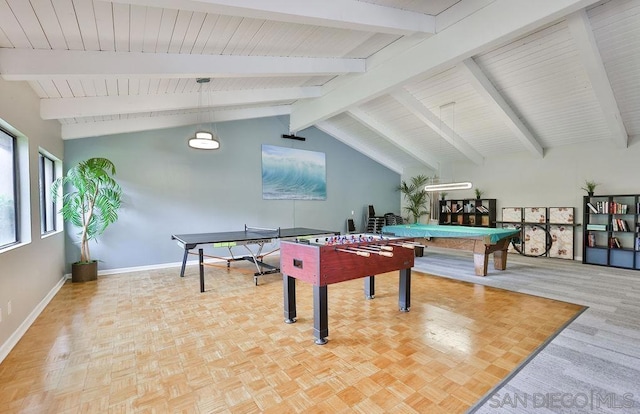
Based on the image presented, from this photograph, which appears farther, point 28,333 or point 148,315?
point 148,315

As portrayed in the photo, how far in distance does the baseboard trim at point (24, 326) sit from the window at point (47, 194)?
3.34 feet

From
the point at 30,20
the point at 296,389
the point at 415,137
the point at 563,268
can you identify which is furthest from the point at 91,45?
the point at 563,268

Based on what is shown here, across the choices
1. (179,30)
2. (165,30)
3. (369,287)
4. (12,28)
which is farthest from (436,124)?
(12,28)

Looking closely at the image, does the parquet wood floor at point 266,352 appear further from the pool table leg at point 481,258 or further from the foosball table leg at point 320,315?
the pool table leg at point 481,258

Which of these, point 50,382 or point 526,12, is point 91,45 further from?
point 526,12

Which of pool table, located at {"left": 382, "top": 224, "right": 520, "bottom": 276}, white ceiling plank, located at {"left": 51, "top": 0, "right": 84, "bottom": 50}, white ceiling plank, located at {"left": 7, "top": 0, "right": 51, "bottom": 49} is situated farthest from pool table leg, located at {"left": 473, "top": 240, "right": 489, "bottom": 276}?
→ white ceiling plank, located at {"left": 7, "top": 0, "right": 51, "bottom": 49}

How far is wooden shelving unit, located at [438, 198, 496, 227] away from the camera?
7832mm

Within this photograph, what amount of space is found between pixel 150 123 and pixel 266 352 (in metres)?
4.89

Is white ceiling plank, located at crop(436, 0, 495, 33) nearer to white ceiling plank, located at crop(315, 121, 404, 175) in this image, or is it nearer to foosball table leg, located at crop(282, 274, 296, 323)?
foosball table leg, located at crop(282, 274, 296, 323)

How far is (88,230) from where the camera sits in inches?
192

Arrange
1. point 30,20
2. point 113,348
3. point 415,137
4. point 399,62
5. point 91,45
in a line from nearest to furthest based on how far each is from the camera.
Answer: point 30,20, point 113,348, point 91,45, point 399,62, point 415,137

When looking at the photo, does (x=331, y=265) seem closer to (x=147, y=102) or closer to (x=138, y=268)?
(x=147, y=102)

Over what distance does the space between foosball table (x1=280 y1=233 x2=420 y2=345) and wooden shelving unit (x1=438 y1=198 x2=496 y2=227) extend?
547 cm

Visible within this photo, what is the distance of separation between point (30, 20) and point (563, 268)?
821 centimetres
